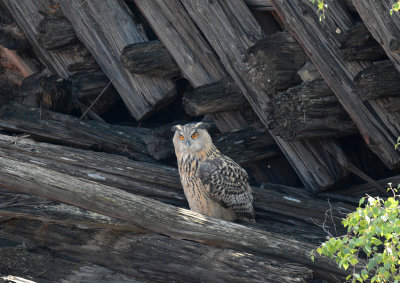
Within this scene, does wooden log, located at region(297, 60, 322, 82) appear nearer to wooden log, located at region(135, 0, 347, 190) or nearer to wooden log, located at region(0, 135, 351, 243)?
wooden log, located at region(135, 0, 347, 190)

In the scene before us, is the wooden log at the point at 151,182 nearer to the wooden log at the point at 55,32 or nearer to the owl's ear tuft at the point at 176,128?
the owl's ear tuft at the point at 176,128

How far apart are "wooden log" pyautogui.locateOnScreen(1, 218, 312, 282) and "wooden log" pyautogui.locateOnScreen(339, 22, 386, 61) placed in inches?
74.1

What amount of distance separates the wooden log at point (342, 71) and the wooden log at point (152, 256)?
1600mm

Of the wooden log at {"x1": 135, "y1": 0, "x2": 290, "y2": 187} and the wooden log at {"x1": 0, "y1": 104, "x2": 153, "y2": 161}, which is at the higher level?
the wooden log at {"x1": 135, "y1": 0, "x2": 290, "y2": 187}

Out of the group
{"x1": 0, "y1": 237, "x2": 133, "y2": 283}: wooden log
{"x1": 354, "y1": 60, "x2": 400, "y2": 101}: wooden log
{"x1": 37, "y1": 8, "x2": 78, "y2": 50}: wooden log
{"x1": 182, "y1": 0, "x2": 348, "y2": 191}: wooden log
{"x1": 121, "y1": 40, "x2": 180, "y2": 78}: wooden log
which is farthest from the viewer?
{"x1": 37, "y1": 8, "x2": 78, "y2": 50}: wooden log

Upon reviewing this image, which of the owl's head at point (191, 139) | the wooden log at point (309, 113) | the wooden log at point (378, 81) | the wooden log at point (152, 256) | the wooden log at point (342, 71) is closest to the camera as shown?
the wooden log at point (152, 256)

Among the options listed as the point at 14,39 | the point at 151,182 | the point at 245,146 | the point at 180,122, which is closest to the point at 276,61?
the point at 245,146

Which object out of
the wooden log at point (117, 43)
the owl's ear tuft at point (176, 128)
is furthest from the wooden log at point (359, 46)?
the wooden log at point (117, 43)

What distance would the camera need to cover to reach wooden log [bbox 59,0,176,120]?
770 cm

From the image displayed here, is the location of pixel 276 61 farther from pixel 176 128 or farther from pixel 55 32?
pixel 55 32

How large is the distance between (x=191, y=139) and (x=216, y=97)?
1.74ft

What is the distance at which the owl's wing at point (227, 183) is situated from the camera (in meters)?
6.43

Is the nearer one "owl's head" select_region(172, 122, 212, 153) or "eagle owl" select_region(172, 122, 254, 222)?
"eagle owl" select_region(172, 122, 254, 222)

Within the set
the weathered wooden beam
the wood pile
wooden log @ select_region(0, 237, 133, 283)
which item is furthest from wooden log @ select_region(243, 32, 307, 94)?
the weathered wooden beam
